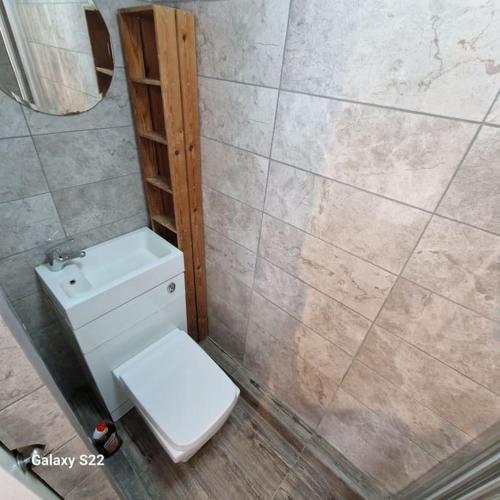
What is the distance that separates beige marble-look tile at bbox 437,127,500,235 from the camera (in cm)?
60

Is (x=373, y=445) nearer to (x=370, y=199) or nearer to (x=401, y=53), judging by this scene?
(x=370, y=199)

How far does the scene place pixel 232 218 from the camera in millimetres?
1265

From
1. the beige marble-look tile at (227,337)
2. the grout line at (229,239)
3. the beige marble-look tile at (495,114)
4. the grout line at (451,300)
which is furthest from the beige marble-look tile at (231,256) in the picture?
the beige marble-look tile at (495,114)

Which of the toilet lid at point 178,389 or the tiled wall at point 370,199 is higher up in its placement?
the tiled wall at point 370,199

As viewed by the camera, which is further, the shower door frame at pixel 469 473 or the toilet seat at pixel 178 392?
the toilet seat at pixel 178 392

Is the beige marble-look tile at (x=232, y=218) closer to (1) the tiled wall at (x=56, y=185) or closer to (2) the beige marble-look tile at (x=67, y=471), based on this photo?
(1) the tiled wall at (x=56, y=185)

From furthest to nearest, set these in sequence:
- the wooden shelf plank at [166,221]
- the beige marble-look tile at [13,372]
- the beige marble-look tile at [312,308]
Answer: the wooden shelf plank at [166,221] < the beige marble-look tile at [312,308] < the beige marble-look tile at [13,372]

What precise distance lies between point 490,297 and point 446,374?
30 centimetres

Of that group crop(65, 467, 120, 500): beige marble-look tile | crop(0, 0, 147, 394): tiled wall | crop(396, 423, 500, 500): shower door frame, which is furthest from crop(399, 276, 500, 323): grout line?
crop(0, 0, 147, 394): tiled wall

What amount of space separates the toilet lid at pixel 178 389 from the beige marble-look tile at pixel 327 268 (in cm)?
62

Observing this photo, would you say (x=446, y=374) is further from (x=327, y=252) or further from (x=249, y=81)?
(x=249, y=81)

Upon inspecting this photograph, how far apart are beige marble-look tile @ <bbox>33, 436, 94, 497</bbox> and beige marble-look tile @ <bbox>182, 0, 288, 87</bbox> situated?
113 cm

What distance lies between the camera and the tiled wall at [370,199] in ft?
2.06

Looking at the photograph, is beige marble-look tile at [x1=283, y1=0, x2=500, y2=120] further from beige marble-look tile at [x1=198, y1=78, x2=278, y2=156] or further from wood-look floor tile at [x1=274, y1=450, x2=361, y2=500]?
wood-look floor tile at [x1=274, y1=450, x2=361, y2=500]
